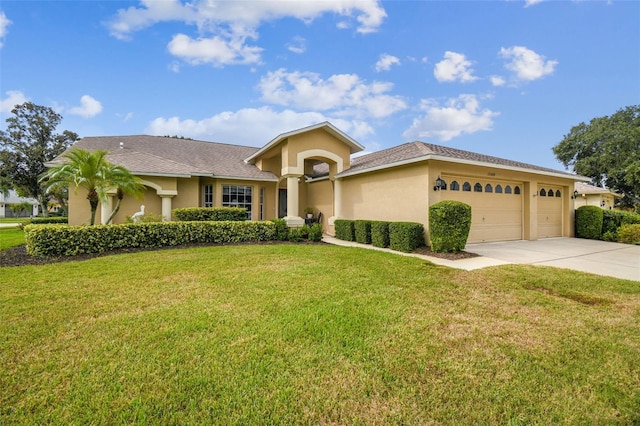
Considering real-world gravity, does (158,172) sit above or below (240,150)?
below

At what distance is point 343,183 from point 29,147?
31.2 m

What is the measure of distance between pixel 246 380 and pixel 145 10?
12.9 metres

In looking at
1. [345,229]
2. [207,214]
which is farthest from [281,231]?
[207,214]

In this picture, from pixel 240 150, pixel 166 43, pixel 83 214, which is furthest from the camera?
pixel 240 150

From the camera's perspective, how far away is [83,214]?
42.9 ft

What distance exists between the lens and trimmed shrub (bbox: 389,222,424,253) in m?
9.98

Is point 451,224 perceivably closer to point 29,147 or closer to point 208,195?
point 208,195

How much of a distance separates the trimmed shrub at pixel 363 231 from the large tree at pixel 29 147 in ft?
93.4

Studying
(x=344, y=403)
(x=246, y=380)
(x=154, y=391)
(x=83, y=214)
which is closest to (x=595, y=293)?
(x=344, y=403)

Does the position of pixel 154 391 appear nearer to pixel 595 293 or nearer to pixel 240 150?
pixel 595 293

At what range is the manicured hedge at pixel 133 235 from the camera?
28.1ft

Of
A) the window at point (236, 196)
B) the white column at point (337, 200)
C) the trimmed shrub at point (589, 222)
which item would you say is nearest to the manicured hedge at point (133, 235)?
the white column at point (337, 200)

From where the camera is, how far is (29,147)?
26.2 m

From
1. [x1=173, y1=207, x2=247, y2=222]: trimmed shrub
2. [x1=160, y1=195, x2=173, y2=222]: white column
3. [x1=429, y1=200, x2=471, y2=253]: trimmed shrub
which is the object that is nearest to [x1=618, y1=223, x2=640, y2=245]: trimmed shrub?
[x1=429, y1=200, x2=471, y2=253]: trimmed shrub
